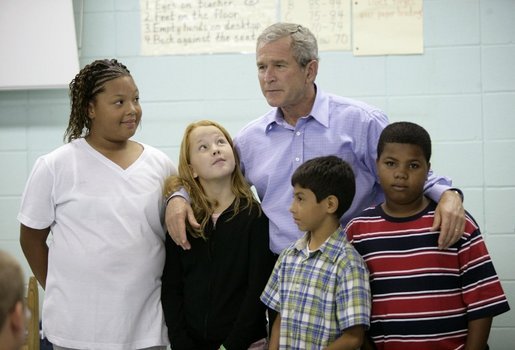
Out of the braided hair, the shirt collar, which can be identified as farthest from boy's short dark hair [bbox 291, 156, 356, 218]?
the braided hair

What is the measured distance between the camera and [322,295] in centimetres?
203

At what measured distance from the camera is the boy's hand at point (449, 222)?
196 cm

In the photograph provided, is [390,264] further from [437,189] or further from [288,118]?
[288,118]

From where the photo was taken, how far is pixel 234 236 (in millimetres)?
2287

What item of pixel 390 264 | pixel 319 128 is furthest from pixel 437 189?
pixel 319 128

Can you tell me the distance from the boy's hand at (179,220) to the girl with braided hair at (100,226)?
0.08 metres

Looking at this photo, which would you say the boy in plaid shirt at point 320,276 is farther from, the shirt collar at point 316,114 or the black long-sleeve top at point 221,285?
the shirt collar at point 316,114

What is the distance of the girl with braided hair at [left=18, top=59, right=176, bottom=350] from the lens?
2240 millimetres

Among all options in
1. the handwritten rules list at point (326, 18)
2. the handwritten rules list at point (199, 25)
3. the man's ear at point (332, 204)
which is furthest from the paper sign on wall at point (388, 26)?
the man's ear at point (332, 204)

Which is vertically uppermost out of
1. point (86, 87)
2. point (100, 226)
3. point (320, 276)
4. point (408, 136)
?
point (86, 87)

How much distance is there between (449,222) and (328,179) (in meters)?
0.39

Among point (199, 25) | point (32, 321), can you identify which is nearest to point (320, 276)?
point (32, 321)

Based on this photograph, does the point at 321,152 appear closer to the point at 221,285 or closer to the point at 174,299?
the point at 221,285

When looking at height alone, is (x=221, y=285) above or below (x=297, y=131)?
below
